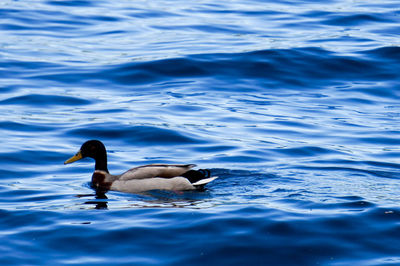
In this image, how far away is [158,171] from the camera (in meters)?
12.4

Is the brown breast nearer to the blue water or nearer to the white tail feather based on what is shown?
the blue water

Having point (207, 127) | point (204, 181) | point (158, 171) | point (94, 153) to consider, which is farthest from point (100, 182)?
point (207, 127)

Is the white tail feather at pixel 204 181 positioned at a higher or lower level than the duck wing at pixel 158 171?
lower

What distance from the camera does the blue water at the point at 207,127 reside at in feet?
31.1

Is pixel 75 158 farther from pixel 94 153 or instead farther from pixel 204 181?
pixel 204 181

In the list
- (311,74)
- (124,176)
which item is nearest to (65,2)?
(311,74)

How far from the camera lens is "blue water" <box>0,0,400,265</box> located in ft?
31.1

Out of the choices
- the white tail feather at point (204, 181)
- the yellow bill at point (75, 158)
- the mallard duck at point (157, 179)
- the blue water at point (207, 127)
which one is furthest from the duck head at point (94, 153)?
the white tail feather at point (204, 181)

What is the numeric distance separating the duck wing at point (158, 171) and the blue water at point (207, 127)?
0.30m

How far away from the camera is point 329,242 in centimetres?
930

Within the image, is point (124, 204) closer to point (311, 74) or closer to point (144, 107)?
point (144, 107)

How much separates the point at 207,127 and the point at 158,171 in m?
3.41

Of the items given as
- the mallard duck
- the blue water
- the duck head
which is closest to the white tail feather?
the mallard duck

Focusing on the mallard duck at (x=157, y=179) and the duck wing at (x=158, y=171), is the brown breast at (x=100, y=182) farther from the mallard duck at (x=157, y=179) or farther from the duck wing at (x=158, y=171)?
the duck wing at (x=158, y=171)
